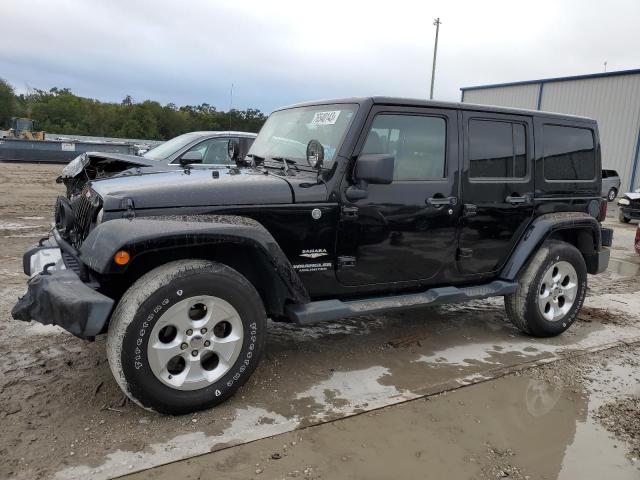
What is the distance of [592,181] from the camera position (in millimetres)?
4977

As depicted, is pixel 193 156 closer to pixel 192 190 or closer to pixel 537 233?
pixel 192 190

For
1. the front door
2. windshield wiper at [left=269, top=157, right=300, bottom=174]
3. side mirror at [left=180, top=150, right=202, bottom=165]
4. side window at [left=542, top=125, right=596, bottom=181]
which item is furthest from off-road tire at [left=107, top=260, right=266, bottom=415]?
side mirror at [left=180, top=150, right=202, bottom=165]

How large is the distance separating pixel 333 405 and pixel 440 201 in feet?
5.53

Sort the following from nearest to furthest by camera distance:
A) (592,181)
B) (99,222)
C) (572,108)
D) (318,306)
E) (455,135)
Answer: (99,222), (318,306), (455,135), (592,181), (572,108)

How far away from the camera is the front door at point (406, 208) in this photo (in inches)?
143

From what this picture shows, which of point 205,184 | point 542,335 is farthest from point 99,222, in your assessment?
point 542,335

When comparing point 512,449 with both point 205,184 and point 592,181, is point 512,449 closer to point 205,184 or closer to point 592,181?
point 205,184

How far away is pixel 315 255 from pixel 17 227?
275 inches

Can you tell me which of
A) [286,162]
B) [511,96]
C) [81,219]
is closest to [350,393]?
[286,162]

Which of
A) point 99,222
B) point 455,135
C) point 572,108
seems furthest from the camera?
point 572,108

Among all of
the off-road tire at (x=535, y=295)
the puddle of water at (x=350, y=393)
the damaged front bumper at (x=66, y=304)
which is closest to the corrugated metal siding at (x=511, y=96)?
the off-road tire at (x=535, y=295)

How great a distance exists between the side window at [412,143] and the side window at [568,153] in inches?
47.5

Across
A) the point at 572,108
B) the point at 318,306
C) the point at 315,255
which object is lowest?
the point at 318,306

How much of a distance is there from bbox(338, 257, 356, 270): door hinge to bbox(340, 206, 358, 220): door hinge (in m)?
0.28
